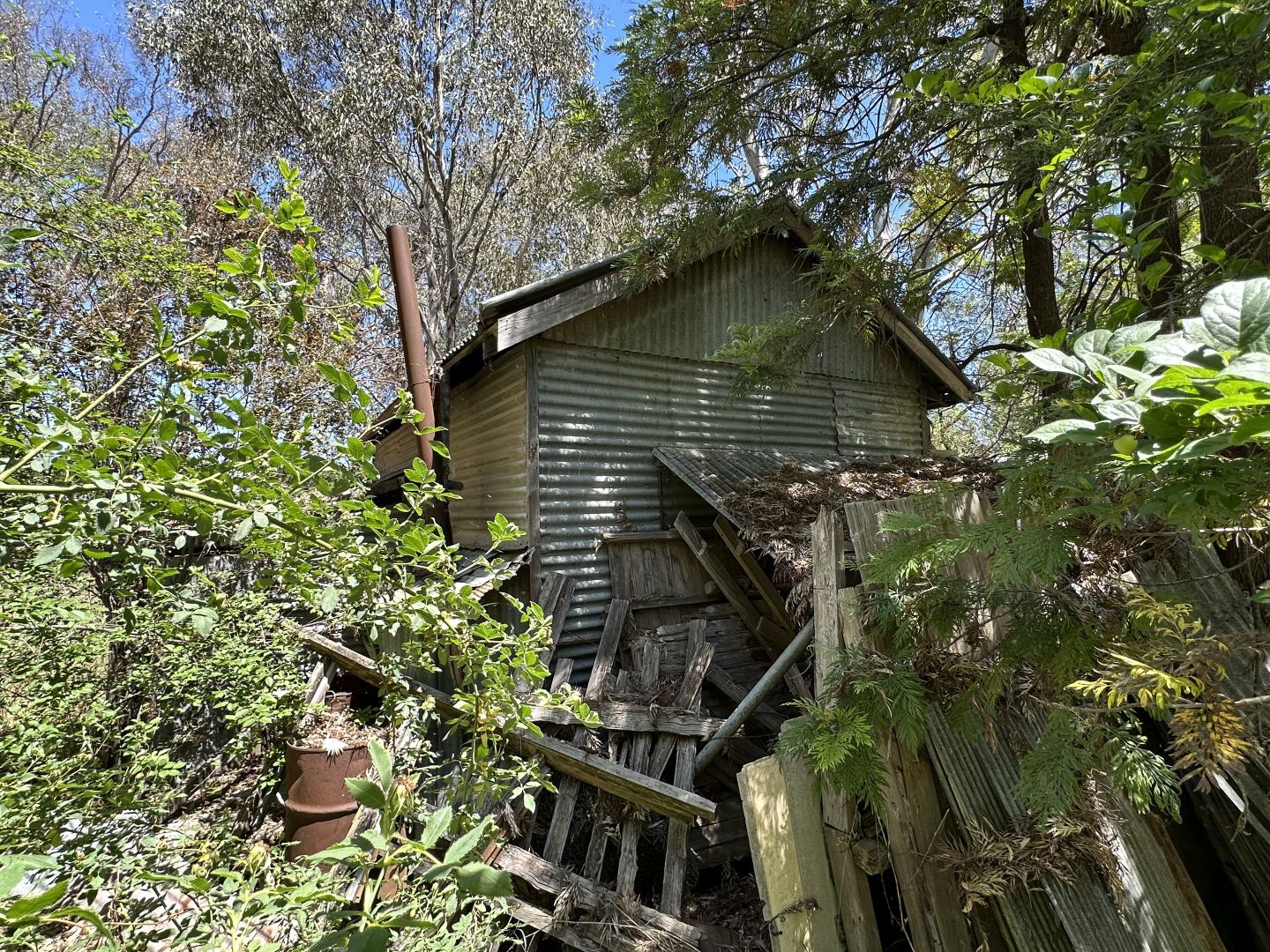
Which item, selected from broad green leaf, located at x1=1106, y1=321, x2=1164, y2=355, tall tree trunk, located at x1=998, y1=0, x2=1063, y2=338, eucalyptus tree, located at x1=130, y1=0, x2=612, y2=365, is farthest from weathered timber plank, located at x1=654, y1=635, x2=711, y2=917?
eucalyptus tree, located at x1=130, y1=0, x2=612, y2=365

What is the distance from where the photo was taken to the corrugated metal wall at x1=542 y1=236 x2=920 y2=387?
6893mm

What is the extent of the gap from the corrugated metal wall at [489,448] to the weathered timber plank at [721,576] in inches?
68.7

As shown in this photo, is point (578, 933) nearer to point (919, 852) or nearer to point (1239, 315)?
point (919, 852)

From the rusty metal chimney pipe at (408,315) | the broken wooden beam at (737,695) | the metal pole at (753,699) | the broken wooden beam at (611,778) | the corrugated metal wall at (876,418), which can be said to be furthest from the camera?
the corrugated metal wall at (876,418)

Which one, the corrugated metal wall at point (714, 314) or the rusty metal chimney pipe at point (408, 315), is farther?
the corrugated metal wall at point (714, 314)

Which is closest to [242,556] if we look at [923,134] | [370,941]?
[370,941]

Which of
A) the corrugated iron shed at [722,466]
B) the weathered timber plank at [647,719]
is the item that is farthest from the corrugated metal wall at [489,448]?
the weathered timber plank at [647,719]

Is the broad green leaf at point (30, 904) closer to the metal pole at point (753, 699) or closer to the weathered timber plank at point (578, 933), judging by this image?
the weathered timber plank at point (578, 933)

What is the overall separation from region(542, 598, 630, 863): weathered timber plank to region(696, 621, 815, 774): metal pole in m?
0.99

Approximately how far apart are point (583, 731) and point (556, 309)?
13.3 ft

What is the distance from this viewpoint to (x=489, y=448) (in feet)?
24.1

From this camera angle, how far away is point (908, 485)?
19.2 feet

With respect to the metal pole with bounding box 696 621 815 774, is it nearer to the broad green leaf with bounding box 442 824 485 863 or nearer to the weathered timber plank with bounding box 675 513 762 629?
the weathered timber plank with bounding box 675 513 762 629

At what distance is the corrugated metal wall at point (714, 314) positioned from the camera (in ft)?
22.6
